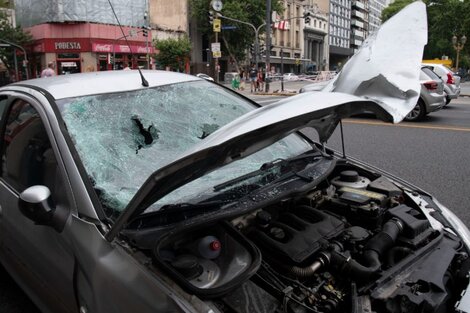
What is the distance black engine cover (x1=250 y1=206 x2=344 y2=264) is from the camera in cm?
192

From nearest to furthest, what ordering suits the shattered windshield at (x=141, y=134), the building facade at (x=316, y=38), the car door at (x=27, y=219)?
the car door at (x=27, y=219), the shattered windshield at (x=141, y=134), the building facade at (x=316, y=38)

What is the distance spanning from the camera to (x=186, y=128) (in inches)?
103

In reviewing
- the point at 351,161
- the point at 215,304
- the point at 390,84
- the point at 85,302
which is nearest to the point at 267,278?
the point at 215,304

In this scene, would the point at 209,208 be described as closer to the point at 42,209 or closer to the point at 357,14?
the point at 42,209

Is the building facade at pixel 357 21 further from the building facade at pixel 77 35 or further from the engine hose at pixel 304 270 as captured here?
the engine hose at pixel 304 270

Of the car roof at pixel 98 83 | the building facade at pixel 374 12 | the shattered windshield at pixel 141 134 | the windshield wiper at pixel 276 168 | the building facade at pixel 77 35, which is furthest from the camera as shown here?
the building facade at pixel 374 12

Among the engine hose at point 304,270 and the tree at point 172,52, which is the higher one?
the tree at point 172,52

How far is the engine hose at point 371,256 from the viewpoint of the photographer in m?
1.83

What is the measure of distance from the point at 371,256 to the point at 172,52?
4346cm

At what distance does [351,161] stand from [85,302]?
2.10m

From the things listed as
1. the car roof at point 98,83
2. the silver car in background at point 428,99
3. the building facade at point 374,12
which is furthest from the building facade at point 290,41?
the building facade at point 374,12

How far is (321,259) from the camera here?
192 centimetres

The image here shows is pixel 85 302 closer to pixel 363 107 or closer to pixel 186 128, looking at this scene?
pixel 186 128

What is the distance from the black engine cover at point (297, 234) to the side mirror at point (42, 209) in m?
0.89
